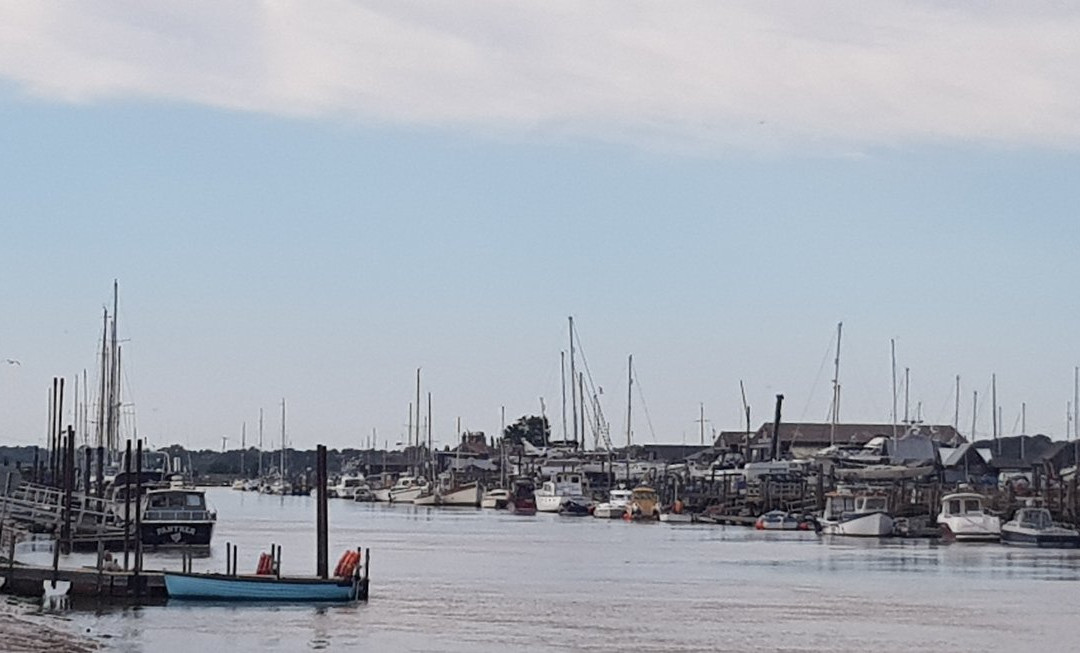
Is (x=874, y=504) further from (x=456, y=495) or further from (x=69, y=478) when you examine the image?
(x=456, y=495)

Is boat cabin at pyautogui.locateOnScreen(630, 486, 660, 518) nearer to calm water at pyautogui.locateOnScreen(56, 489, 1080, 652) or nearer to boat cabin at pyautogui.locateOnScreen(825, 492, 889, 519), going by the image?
boat cabin at pyautogui.locateOnScreen(825, 492, 889, 519)

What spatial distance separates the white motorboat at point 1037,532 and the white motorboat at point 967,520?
1.01 metres

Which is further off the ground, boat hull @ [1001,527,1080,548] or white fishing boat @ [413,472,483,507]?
white fishing boat @ [413,472,483,507]

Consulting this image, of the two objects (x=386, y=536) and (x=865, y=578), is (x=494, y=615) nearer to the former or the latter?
(x=865, y=578)

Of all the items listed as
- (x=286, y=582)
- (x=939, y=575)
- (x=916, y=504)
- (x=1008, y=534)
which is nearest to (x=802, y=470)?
(x=916, y=504)

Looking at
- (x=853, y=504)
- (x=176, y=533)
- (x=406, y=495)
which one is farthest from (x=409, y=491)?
(x=176, y=533)

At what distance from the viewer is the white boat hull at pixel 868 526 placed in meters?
110

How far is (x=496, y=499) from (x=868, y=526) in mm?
72438

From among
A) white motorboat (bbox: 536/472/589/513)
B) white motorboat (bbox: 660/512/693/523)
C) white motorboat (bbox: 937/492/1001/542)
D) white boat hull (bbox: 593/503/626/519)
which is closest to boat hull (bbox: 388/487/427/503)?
white motorboat (bbox: 536/472/589/513)

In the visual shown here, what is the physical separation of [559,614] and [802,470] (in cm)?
9322

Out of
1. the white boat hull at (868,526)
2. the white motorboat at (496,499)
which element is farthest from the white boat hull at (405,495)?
the white boat hull at (868,526)

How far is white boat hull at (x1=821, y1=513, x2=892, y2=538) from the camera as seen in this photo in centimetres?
10981

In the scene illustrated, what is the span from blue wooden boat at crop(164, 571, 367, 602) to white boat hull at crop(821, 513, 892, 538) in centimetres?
6187

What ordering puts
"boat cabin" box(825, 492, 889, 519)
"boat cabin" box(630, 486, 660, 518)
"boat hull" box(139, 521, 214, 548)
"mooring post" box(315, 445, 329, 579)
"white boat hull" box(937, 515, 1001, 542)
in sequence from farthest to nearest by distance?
"boat cabin" box(630, 486, 660, 518)
"boat cabin" box(825, 492, 889, 519)
"white boat hull" box(937, 515, 1001, 542)
"boat hull" box(139, 521, 214, 548)
"mooring post" box(315, 445, 329, 579)
